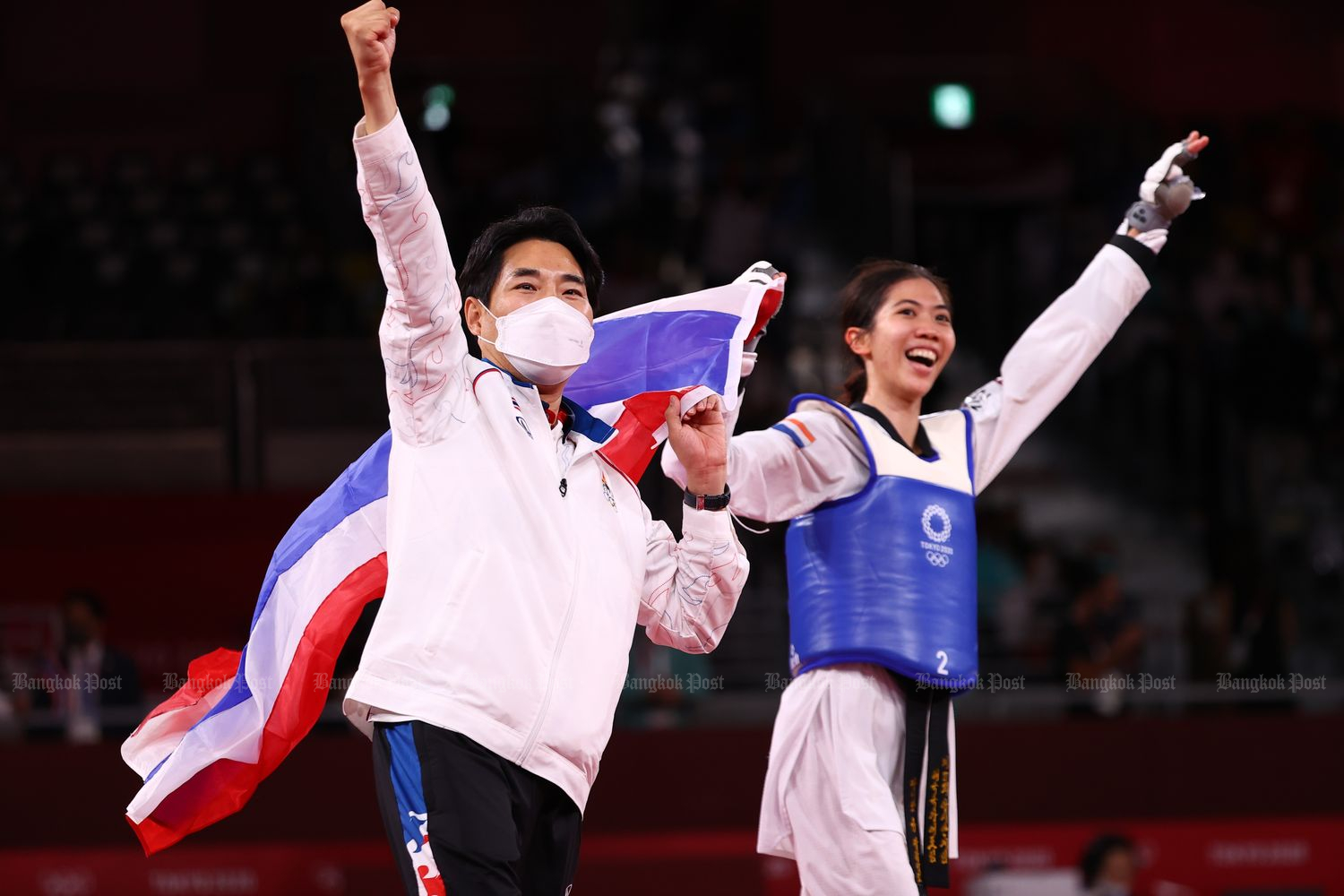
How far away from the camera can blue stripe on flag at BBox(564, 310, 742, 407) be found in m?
4.23

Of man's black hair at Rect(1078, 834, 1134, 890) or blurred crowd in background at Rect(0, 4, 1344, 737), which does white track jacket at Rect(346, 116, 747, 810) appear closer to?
man's black hair at Rect(1078, 834, 1134, 890)

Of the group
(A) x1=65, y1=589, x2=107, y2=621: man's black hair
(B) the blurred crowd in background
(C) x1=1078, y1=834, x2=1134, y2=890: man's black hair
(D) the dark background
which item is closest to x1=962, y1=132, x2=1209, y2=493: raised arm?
(D) the dark background

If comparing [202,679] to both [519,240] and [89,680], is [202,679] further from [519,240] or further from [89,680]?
[89,680]

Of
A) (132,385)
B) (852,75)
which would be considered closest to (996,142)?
(852,75)

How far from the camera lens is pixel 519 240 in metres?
3.58

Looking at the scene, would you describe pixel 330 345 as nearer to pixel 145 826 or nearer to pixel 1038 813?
pixel 1038 813

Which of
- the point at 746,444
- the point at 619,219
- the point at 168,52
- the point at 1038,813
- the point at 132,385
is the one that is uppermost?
the point at 168,52

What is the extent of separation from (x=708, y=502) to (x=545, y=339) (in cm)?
49

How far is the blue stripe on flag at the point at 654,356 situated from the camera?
4.23 metres

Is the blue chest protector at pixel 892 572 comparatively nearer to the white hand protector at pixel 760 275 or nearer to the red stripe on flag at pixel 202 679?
the white hand protector at pixel 760 275

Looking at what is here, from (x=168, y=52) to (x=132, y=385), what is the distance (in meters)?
5.88

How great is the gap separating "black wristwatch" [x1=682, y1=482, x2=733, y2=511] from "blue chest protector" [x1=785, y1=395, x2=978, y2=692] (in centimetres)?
101

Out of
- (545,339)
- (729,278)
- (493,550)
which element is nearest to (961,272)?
(729,278)

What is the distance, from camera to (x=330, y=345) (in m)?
9.68
